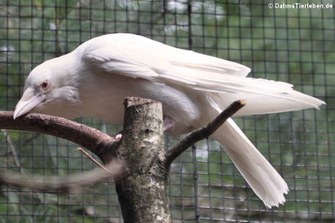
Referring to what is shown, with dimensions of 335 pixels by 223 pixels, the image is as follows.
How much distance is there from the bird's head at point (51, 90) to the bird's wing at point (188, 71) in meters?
0.08

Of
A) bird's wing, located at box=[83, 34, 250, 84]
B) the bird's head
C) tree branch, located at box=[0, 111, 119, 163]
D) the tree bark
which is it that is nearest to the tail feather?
bird's wing, located at box=[83, 34, 250, 84]

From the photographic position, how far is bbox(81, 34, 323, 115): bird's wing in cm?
Answer: 186

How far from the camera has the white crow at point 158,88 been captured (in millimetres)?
1880

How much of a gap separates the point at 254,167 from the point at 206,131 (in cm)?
85

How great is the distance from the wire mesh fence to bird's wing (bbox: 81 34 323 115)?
871mm

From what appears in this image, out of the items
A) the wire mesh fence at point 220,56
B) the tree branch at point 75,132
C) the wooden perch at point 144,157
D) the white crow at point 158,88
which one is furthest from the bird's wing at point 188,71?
the wire mesh fence at point 220,56

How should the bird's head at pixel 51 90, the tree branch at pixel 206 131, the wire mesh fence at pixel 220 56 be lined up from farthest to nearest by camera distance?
1. the wire mesh fence at pixel 220 56
2. the bird's head at pixel 51 90
3. the tree branch at pixel 206 131

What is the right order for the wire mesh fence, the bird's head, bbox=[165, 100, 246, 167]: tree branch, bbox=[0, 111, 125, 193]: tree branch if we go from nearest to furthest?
1. bbox=[165, 100, 246, 167]: tree branch
2. bbox=[0, 111, 125, 193]: tree branch
3. the bird's head
4. the wire mesh fence

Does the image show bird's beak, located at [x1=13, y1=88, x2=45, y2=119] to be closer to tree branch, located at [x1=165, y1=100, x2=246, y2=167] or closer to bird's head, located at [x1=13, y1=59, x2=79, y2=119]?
bird's head, located at [x1=13, y1=59, x2=79, y2=119]

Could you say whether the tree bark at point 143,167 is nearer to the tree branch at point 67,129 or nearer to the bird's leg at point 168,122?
the tree branch at point 67,129

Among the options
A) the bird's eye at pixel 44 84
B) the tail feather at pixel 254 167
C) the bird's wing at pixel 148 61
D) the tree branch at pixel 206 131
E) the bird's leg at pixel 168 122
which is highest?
the bird's wing at pixel 148 61

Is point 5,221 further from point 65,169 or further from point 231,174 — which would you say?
point 231,174

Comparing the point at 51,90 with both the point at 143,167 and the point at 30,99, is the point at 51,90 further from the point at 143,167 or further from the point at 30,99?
the point at 143,167

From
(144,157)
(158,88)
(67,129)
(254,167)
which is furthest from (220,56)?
(144,157)
